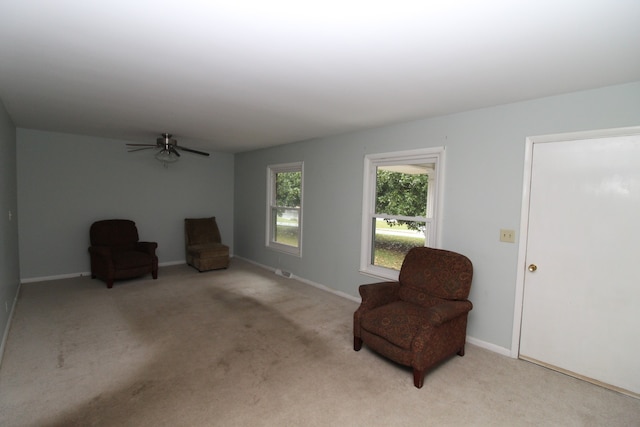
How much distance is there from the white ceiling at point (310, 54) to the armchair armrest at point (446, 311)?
5.85 feet

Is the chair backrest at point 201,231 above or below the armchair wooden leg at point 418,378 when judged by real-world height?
above

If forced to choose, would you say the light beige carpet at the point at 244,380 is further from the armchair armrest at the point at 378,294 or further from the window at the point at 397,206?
the window at the point at 397,206

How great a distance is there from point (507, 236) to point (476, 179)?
24.2 inches

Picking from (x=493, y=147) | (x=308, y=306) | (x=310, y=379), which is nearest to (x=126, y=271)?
(x=308, y=306)

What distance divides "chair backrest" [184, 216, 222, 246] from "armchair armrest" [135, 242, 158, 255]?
0.91 meters

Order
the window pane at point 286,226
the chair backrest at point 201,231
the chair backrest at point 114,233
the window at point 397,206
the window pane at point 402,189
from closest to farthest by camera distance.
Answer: the window at point 397,206, the window pane at point 402,189, the chair backrest at point 114,233, the window pane at point 286,226, the chair backrest at point 201,231

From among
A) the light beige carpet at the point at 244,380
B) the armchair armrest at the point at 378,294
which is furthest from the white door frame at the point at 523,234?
the armchair armrest at the point at 378,294

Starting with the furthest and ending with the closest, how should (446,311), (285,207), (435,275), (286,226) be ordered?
(286,226) < (285,207) < (435,275) < (446,311)

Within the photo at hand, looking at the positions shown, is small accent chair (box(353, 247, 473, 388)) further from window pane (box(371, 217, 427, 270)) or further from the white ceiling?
the white ceiling

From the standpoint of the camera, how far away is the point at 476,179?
119 inches

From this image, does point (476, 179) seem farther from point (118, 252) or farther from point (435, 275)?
point (118, 252)

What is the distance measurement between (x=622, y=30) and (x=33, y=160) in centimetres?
666

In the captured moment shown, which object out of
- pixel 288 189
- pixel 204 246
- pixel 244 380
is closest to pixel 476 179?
pixel 244 380

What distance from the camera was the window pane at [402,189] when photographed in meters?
3.58
